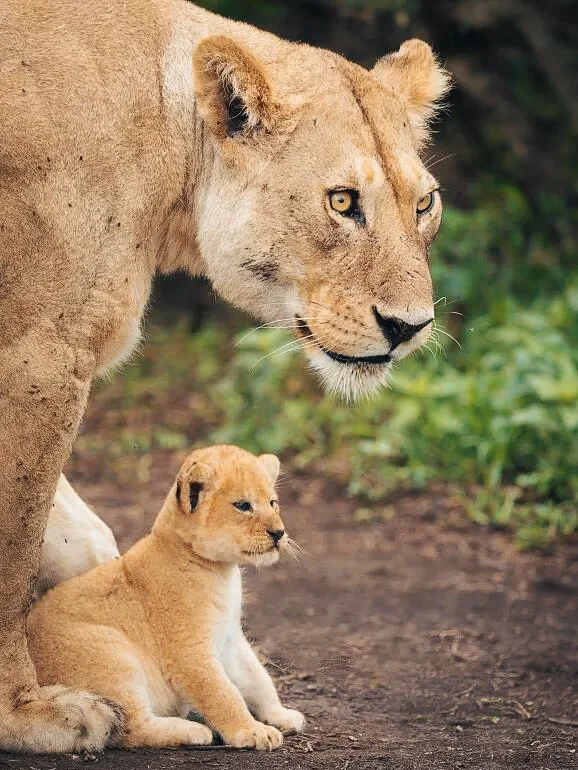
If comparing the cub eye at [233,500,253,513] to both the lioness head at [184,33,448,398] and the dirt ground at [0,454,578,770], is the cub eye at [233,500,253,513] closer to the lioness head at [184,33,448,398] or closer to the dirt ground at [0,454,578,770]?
the lioness head at [184,33,448,398]

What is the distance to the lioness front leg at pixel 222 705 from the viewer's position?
3.81 m

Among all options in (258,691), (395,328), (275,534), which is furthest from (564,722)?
(395,328)

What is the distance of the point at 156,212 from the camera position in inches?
153

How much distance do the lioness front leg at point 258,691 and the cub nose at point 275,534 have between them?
434mm

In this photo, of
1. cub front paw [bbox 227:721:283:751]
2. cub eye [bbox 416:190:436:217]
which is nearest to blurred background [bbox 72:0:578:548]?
cub eye [bbox 416:190:436:217]

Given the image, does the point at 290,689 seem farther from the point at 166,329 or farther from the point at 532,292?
the point at 166,329

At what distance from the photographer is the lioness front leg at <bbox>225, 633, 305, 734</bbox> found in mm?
4102

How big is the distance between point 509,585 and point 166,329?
5766 mm

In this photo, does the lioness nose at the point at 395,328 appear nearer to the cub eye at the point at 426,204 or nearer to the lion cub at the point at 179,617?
the cub eye at the point at 426,204

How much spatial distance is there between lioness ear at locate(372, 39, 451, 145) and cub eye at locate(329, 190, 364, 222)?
23.0 inches

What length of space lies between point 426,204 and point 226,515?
1.21 metres

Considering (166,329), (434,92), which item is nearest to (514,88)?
(166,329)

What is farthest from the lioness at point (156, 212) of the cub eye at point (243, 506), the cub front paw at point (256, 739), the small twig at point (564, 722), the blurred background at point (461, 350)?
the blurred background at point (461, 350)

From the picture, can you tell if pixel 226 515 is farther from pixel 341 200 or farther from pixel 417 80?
pixel 417 80
